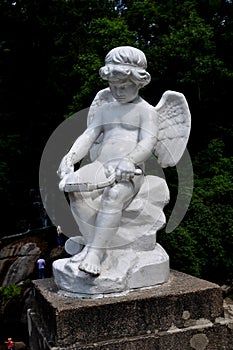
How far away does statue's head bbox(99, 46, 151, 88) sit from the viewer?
10.7 feet

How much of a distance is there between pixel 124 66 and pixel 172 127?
632mm

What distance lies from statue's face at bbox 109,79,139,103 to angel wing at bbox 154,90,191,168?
242 millimetres

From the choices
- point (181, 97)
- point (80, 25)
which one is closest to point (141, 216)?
point (181, 97)

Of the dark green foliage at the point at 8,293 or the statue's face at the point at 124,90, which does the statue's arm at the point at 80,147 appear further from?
the dark green foliage at the point at 8,293

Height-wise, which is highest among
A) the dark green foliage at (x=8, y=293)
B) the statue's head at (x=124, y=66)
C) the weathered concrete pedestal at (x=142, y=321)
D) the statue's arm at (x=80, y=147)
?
the statue's head at (x=124, y=66)

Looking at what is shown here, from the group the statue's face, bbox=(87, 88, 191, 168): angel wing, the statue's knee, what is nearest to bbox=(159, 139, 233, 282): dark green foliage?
bbox=(87, 88, 191, 168): angel wing

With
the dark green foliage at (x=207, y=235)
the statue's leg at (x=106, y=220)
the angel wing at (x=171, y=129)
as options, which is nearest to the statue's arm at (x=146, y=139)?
the angel wing at (x=171, y=129)

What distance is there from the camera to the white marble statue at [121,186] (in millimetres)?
3021

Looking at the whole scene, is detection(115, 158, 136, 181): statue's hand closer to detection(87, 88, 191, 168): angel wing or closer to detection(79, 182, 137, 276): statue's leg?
detection(79, 182, 137, 276): statue's leg

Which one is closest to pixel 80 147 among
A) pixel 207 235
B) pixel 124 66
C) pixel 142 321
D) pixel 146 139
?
pixel 146 139

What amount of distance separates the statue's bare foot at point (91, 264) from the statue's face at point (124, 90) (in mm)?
1215

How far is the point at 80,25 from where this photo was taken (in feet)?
39.7

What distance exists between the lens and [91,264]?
2908 mm

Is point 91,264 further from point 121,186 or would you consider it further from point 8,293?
point 8,293
